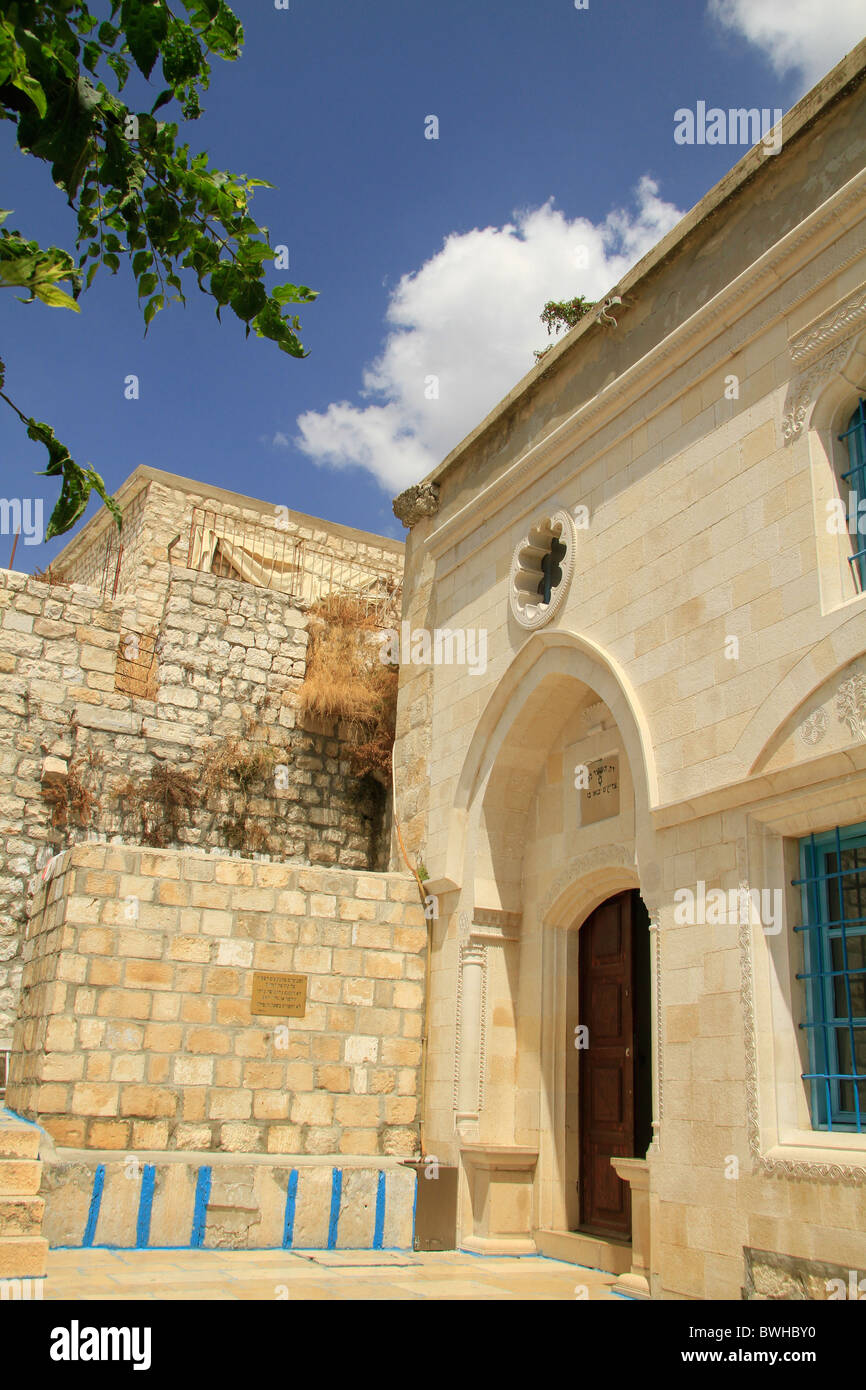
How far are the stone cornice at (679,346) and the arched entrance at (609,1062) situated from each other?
11.0ft

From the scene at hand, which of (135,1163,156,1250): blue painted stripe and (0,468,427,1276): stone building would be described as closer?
(135,1163,156,1250): blue painted stripe

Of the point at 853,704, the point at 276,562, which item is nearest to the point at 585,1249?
the point at 853,704

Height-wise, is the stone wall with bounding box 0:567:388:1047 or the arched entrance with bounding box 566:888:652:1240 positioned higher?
the stone wall with bounding box 0:567:388:1047

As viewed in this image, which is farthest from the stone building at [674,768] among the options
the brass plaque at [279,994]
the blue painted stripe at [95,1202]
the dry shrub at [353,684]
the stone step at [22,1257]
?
the stone step at [22,1257]

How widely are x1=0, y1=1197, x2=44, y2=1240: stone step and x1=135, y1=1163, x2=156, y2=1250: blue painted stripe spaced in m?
1.70

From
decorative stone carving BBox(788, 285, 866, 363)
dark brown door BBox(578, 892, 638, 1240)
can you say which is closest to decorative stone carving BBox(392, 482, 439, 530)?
dark brown door BBox(578, 892, 638, 1240)

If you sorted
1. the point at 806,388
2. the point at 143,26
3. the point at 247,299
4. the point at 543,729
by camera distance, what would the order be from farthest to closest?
1. the point at 543,729
2. the point at 806,388
3. the point at 247,299
4. the point at 143,26

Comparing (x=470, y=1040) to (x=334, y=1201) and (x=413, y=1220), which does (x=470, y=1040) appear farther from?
(x=334, y=1201)

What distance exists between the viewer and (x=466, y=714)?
30.9ft

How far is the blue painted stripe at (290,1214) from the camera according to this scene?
24.4 ft

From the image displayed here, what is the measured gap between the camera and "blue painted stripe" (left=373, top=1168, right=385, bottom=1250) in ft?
25.4

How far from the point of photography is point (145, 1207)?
710cm

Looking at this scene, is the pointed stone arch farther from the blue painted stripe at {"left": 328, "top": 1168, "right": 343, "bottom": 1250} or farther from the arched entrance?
the blue painted stripe at {"left": 328, "top": 1168, "right": 343, "bottom": 1250}

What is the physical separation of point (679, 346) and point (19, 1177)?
6.10 m
